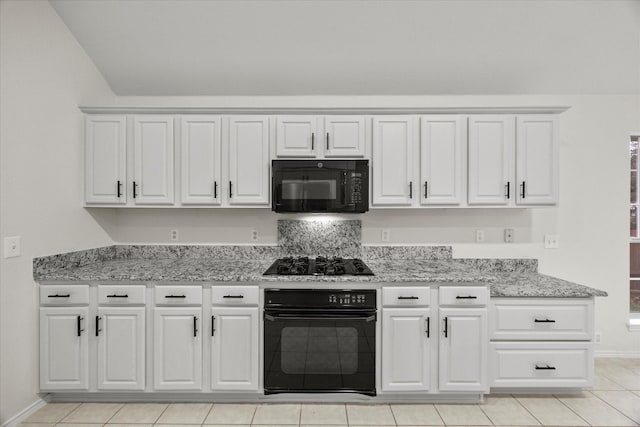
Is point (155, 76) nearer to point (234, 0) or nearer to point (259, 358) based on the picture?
point (234, 0)

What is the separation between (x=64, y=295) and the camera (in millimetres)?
2682

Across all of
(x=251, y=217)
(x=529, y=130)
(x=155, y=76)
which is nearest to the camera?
(x=529, y=130)

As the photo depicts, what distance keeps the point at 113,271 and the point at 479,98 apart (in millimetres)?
3415

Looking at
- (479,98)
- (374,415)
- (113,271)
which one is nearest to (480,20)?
(479,98)

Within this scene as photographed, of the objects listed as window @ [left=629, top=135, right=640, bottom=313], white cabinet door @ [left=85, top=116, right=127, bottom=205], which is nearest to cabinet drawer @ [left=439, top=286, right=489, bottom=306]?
window @ [left=629, top=135, right=640, bottom=313]

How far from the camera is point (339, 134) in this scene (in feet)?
10.2

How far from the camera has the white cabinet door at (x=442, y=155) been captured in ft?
10.2

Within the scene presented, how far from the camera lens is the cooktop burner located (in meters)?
2.78

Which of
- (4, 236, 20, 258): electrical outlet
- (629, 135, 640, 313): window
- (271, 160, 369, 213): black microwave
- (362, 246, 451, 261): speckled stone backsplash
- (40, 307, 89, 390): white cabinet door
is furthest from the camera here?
(629, 135, 640, 313): window

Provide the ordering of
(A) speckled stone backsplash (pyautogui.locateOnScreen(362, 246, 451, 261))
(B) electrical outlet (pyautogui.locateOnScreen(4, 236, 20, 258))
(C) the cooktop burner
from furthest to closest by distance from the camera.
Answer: (A) speckled stone backsplash (pyautogui.locateOnScreen(362, 246, 451, 261)) → (C) the cooktop burner → (B) electrical outlet (pyautogui.locateOnScreen(4, 236, 20, 258))

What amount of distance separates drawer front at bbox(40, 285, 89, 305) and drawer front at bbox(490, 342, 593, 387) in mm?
2967

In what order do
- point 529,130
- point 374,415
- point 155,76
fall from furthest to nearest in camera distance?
1. point 155,76
2. point 529,130
3. point 374,415

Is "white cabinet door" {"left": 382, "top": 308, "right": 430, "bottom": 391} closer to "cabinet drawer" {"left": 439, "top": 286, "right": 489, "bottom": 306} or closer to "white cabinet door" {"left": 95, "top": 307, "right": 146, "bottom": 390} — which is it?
"cabinet drawer" {"left": 439, "top": 286, "right": 489, "bottom": 306}

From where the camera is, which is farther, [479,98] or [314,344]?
[479,98]
